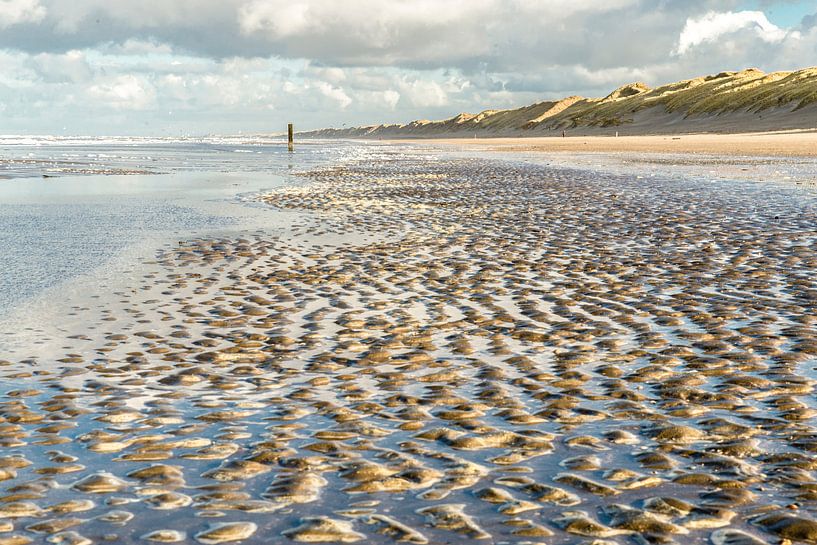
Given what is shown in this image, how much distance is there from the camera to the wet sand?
4.30 meters

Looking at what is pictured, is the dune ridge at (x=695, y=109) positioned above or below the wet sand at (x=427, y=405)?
above

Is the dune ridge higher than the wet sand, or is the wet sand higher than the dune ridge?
the dune ridge

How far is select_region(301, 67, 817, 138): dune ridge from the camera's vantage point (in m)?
88.8

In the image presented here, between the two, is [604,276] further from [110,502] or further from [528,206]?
[528,206]

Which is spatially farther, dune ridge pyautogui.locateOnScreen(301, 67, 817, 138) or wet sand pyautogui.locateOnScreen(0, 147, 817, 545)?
dune ridge pyautogui.locateOnScreen(301, 67, 817, 138)

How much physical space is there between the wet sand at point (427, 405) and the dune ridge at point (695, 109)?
77081mm

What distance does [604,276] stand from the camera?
11.5 meters

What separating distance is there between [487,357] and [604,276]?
457 centimetres

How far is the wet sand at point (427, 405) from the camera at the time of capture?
430 centimetres

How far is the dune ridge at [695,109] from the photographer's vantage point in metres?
88.8

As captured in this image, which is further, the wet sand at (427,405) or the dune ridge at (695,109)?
the dune ridge at (695,109)

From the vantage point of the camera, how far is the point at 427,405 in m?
6.19

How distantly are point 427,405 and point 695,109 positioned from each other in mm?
111906

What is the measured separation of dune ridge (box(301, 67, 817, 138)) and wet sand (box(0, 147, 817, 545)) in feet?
253
